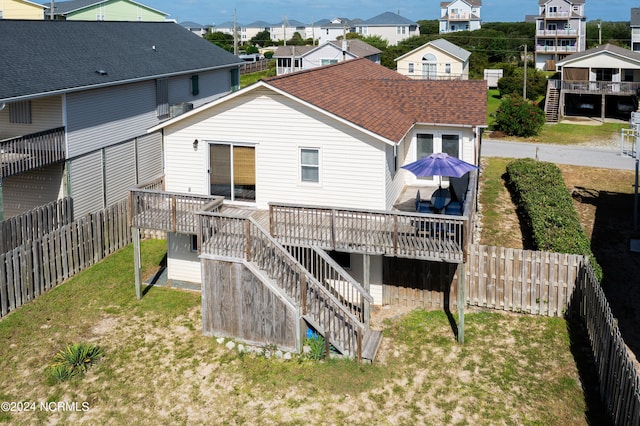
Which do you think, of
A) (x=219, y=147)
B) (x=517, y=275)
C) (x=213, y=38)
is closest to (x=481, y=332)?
(x=517, y=275)

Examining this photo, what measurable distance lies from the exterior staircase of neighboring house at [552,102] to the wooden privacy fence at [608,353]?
35.1m

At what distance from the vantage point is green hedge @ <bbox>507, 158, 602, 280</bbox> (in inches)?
661

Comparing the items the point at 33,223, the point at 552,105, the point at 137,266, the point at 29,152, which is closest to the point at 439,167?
the point at 137,266

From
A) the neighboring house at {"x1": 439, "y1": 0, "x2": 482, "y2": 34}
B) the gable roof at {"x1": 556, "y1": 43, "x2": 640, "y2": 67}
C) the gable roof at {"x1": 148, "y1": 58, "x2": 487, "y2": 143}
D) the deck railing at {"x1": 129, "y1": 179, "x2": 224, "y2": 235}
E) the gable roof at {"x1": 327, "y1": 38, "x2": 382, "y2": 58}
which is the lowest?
the deck railing at {"x1": 129, "y1": 179, "x2": 224, "y2": 235}

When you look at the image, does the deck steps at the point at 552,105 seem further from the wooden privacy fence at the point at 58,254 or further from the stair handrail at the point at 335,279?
the wooden privacy fence at the point at 58,254

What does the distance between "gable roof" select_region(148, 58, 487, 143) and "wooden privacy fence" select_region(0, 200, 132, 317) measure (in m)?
4.51

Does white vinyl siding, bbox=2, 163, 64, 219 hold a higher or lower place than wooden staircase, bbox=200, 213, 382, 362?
higher

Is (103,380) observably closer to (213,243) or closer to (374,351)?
(213,243)

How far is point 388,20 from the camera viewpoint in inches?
5182

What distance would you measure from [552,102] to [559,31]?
37.8 m

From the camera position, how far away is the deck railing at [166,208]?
16.5 metres

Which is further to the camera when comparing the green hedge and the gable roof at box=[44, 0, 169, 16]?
the gable roof at box=[44, 0, 169, 16]

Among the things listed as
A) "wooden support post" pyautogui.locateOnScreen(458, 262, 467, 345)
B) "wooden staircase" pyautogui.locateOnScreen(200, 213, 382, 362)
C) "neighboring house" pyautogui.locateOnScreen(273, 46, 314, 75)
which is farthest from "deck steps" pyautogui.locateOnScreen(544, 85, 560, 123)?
"wooden staircase" pyautogui.locateOnScreen(200, 213, 382, 362)

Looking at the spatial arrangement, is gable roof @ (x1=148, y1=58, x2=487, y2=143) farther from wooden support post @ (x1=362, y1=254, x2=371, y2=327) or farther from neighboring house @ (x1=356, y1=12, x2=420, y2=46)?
neighboring house @ (x1=356, y1=12, x2=420, y2=46)
